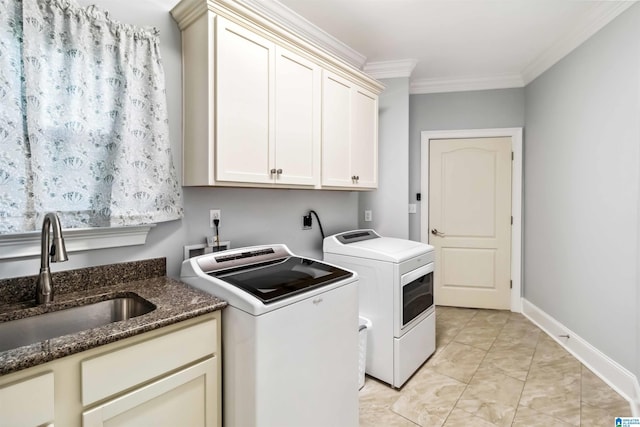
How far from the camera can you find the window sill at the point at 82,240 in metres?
1.26

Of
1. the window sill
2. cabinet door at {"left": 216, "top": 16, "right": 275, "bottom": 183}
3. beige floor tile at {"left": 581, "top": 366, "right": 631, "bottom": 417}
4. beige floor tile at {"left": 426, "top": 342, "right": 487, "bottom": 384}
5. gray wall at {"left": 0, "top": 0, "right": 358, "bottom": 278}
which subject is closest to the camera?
the window sill

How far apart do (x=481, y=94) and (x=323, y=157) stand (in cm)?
240

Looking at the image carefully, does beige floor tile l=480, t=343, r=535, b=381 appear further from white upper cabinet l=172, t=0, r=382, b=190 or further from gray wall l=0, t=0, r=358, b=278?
white upper cabinet l=172, t=0, r=382, b=190

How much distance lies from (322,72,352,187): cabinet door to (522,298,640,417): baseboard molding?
218 cm

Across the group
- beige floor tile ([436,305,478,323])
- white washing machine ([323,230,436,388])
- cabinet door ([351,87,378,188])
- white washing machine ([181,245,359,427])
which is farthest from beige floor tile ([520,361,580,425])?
A: cabinet door ([351,87,378,188])

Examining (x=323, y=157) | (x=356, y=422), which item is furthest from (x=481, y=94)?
(x=356, y=422)

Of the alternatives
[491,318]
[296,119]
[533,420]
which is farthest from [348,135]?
[491,318]

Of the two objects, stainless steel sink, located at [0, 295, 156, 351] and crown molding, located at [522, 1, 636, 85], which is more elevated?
crown molding, located at [522, 1, 636, 85]

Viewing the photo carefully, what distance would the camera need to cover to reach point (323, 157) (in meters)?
2.22

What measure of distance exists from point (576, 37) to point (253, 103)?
2.60 m

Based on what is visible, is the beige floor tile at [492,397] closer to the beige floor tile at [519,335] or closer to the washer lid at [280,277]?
the beige floor tile at [519,335]

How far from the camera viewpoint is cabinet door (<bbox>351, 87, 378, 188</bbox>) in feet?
8.21

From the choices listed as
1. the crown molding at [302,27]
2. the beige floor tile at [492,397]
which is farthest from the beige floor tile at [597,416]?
the crown molding at [302,27]

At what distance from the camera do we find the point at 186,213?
180cm
